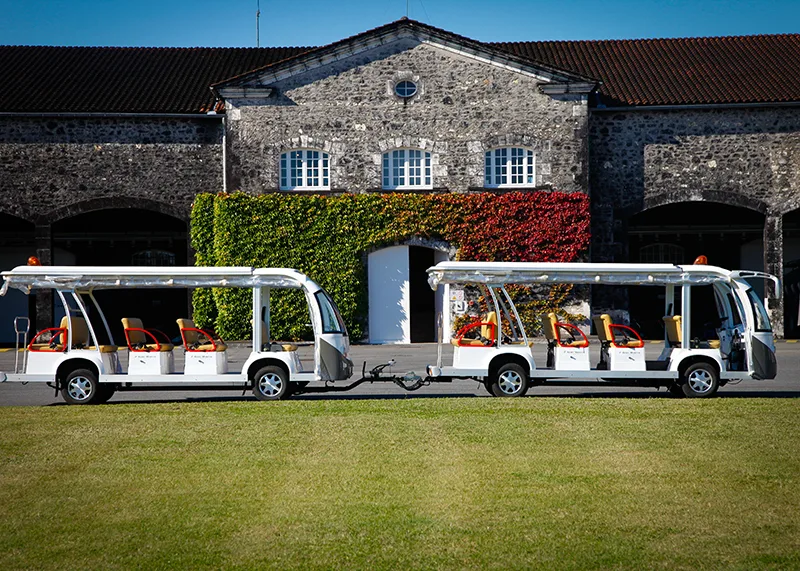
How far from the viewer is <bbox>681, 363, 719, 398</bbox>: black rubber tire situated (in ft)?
49.6

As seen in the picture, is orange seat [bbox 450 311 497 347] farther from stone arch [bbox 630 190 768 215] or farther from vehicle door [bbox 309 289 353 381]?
stone arch [bbox 630 190 768 215]

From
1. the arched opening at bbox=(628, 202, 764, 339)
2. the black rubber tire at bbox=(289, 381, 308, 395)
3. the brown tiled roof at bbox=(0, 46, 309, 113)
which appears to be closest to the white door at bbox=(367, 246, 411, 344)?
the brown tiled roof at bbox=(0, 46, 309, 113)

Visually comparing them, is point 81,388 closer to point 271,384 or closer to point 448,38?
point 271,384

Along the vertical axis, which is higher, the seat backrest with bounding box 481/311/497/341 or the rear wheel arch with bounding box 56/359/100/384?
the seat backrest with bounding box 481/311/497/341

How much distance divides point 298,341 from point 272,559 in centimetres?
2066

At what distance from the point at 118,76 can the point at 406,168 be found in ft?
31.8

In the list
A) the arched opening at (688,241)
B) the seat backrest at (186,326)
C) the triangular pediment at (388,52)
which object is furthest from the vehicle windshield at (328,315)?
the arched opening at (688,241)

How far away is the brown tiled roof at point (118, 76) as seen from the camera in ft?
93.0

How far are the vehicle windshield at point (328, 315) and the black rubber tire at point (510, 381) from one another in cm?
253

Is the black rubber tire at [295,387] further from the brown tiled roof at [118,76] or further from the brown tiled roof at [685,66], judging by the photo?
the brown tiled roof at [685,66]

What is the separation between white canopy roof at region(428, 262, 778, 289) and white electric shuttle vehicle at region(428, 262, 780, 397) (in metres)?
0.02

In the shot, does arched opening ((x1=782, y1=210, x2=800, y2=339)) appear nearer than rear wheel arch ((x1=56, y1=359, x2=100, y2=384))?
No

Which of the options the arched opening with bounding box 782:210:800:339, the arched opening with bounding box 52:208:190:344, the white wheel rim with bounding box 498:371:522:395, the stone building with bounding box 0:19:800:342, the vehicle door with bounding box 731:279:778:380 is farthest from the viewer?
the arched opening with bounding box 52:208:190:344

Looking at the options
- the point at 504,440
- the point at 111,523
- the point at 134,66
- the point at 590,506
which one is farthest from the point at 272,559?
the point at 134,66
